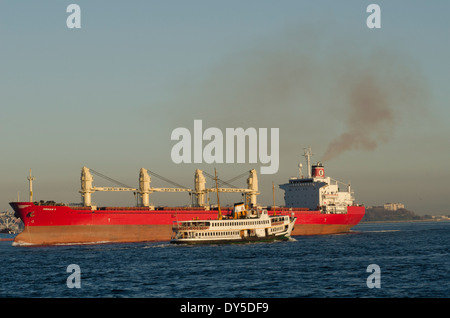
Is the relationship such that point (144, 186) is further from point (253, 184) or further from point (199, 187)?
point (253, 184)

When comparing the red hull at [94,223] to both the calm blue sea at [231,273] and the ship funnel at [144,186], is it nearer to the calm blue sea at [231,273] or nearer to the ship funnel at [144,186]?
the ship funnel at [144,186]

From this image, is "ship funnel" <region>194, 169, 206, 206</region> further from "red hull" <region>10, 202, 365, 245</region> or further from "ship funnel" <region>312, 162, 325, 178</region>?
"ship funnel" <region>312, 162, 325, 178</region>

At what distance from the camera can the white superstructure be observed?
368 feet

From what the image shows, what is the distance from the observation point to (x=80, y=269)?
49188mm

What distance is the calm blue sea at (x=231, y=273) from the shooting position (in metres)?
36.4

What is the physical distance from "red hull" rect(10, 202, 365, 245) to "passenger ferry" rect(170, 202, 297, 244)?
10431mm

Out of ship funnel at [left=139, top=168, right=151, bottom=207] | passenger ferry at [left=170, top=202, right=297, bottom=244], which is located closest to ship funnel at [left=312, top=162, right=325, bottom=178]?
passenger ferry at [left=170, top=202, right=297, bottom=244]

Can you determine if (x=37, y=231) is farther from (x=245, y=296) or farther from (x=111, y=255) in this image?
(x=245, y=296)

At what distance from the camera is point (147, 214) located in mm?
89250

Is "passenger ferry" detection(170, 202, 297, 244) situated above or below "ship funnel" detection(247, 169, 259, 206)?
below

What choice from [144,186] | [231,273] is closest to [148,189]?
[144,186]
